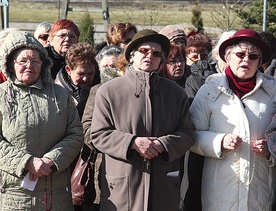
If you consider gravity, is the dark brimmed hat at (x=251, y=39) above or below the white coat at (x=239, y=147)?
above

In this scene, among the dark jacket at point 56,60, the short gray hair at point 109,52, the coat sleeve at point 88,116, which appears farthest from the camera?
the dark jacket at point 56,60

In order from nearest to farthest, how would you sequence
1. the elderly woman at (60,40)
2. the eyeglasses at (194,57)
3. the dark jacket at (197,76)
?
the dark jacket at (197,76), the elderly woman at (60,40), the eyeglasses at (194,57)

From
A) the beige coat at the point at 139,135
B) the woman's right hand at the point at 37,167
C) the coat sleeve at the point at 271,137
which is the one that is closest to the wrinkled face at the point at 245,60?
the coat sleeve at the point at 271,137

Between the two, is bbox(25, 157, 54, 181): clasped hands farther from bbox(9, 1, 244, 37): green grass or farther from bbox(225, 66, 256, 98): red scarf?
bbox(9, 1, 244, 37): green grass

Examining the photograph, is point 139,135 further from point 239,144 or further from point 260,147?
point 260,147

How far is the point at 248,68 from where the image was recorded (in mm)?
4844

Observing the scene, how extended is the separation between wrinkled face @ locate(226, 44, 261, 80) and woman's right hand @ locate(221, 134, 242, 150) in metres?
0.49

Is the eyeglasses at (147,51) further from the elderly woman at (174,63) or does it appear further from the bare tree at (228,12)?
the bare tree at (228,12)

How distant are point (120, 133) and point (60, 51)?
2567 mm

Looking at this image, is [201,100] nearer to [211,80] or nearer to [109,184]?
[211,80]

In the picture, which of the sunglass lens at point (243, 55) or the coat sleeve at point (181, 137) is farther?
the sunglass lens at point (243, 55)

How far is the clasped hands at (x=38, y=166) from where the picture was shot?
4590 mm

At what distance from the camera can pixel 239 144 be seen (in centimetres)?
473

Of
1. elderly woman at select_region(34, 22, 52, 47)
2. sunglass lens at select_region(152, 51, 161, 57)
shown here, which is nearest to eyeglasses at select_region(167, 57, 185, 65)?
sunglass lens at select_region(152, 51, 161, 57)
